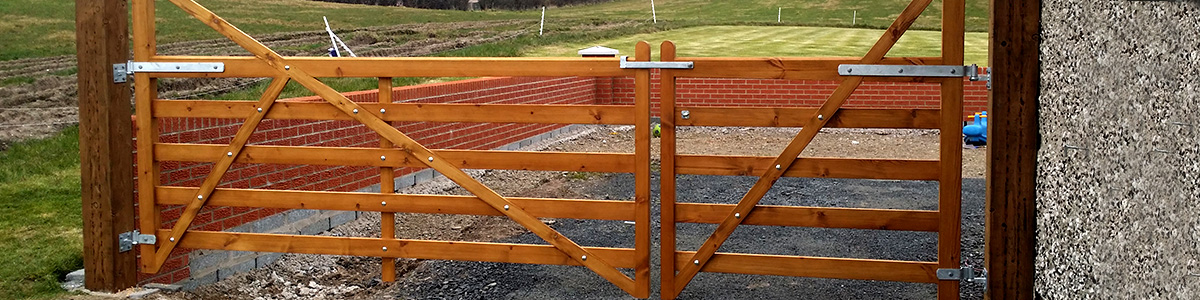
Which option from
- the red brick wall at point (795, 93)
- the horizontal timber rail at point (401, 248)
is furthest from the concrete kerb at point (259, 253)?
the red brick wall at point (795, 93)

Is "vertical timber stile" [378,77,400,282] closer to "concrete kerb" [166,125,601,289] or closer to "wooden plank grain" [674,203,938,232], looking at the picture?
"concrete kerb" [166,125,601,289]

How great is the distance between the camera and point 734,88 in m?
17.8

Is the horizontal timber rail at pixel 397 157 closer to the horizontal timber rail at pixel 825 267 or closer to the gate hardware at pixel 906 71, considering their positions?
the horizontal timber rail at pixel 825 267

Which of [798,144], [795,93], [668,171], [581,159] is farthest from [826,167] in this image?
[795,93]

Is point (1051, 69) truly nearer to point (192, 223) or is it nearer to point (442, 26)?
point (192, 223)

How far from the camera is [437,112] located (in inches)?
222

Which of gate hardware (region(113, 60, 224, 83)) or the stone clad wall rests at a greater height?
gate hardware (region(113, 60, 224, 83))

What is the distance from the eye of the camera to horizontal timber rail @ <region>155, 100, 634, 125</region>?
5426 mm

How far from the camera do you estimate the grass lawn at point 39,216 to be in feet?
20.1

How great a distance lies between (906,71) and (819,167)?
24.0 inches

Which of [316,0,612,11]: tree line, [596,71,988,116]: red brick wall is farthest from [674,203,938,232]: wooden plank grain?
[316,0,612,11]: tree line

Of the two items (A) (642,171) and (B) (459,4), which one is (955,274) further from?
(B) (459,4)

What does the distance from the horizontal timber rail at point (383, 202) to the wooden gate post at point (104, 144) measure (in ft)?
0.79

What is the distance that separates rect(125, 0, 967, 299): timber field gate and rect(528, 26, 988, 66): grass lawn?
1837 centimetres
